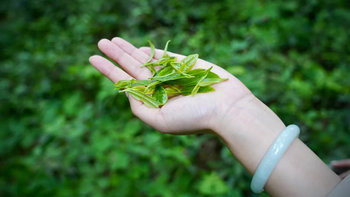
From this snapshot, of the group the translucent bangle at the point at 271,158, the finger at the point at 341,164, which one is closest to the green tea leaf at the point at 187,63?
the translucent bangle at the point at 271,158

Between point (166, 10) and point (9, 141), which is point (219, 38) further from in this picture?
point (9, 141)

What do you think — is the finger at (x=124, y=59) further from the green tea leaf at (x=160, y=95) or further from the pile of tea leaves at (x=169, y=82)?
the green tea leaf at (x=160, y=95)

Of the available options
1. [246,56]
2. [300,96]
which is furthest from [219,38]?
[300,96]

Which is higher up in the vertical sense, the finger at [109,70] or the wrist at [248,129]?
the finger at [109,70]

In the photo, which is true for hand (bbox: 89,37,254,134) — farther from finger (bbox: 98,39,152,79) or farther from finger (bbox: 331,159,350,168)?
finger (bbox: 331,159,350,168)

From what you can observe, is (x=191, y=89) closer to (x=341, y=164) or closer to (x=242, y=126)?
(x=242, y=126)

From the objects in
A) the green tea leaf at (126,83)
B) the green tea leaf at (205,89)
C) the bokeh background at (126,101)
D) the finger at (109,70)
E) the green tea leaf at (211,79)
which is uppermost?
the finger at (109,70)
